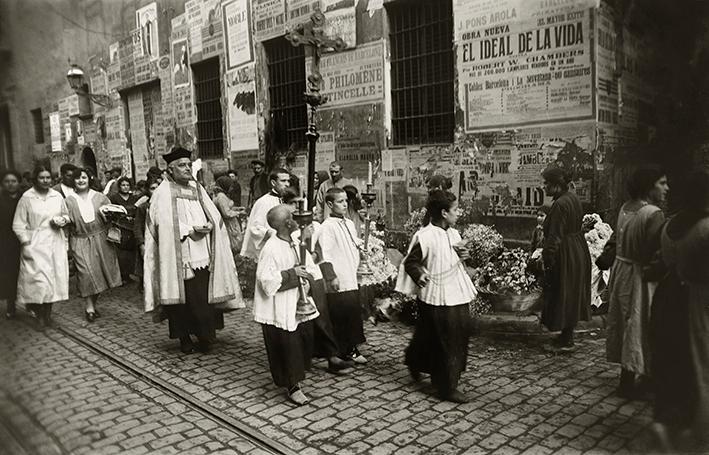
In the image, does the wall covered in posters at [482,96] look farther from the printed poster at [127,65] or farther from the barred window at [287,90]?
the printed poster at [127,65]

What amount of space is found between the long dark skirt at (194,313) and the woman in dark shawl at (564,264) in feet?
11.6

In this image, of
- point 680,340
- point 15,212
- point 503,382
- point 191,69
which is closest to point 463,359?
point 503,382

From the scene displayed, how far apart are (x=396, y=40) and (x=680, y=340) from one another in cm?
738

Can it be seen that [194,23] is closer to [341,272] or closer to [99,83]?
[99,83]

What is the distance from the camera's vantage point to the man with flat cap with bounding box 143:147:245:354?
582cm

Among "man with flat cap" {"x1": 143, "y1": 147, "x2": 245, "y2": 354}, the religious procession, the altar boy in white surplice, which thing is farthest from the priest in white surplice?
the altar boy in white surplice

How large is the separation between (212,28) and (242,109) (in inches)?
83.4

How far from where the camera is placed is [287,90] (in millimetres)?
11891

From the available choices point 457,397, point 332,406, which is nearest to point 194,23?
point 332,406

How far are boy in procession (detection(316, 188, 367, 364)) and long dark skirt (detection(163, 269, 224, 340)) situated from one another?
61.2 inches

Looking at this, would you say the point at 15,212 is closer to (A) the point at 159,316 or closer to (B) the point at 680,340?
(A) the point at 159,316

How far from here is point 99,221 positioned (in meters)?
7.80

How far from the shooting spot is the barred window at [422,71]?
882 centimetres

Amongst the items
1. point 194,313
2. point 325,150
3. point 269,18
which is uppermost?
point 269,18
